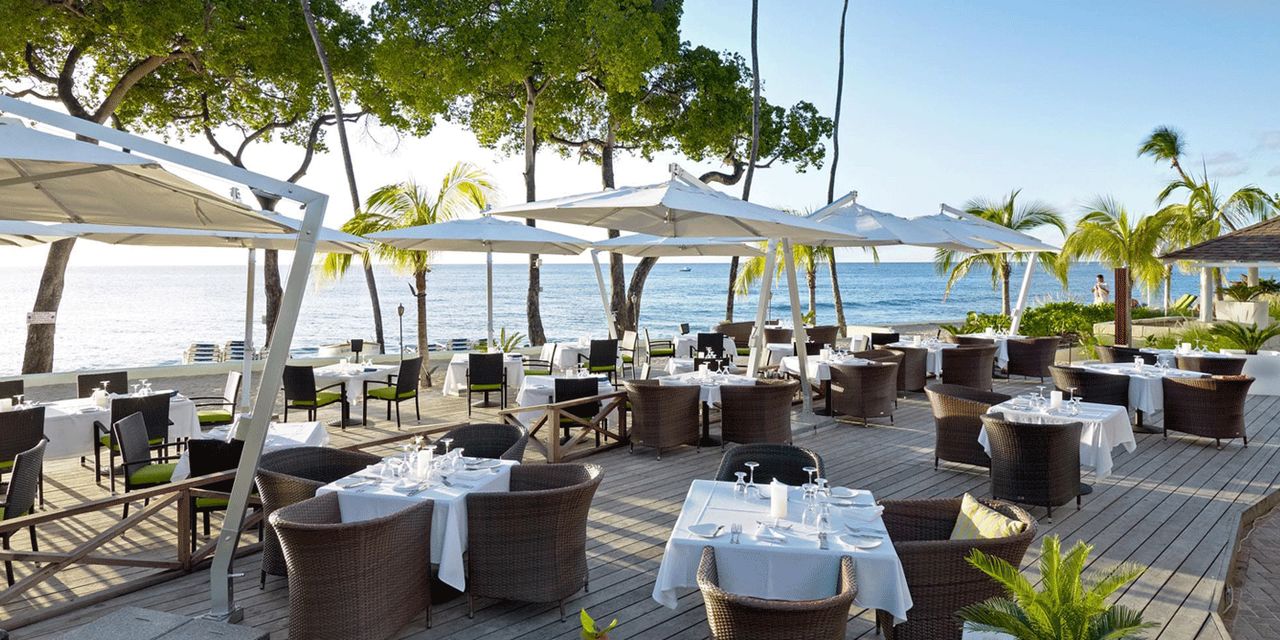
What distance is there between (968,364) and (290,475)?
9.63 meters

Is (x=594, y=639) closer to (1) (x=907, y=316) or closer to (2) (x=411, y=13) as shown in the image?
(2) (x=411, y=13)

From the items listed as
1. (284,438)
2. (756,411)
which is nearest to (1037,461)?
(756,411)

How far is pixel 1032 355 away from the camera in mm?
12953

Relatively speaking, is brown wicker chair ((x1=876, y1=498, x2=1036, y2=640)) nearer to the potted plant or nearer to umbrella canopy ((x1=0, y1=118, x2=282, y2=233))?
the potted plant

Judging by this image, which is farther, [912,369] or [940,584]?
[912,369]

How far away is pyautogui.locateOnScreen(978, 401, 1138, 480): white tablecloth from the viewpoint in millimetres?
6727

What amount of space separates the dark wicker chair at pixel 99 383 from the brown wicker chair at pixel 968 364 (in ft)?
34.5

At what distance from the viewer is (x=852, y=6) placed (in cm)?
2245

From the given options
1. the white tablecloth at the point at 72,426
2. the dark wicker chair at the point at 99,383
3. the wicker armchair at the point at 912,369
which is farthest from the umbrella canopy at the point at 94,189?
the wicker armchair at the point at 912,369

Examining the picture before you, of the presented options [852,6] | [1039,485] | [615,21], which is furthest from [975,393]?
[852,6]

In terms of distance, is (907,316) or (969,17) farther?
(907,316)

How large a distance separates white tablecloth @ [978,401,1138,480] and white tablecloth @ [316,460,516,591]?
4393 mm

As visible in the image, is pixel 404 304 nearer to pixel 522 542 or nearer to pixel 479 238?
pixel 479 238

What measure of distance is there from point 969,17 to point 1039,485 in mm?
21898
